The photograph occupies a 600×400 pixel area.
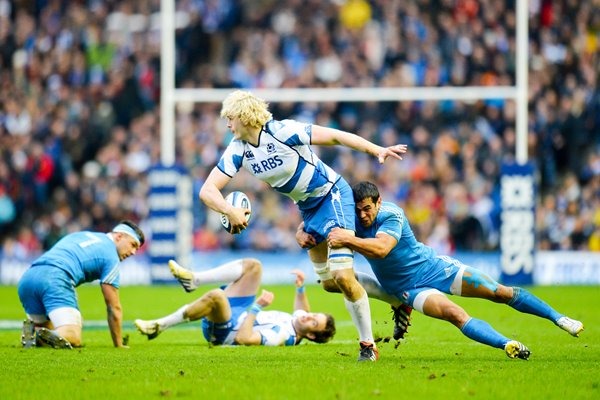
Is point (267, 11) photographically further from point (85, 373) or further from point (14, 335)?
point (85, 373)

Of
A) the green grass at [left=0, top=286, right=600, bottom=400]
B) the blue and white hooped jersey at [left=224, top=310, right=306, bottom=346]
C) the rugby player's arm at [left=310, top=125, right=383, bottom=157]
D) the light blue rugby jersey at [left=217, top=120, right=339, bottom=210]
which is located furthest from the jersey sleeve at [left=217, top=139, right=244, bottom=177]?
the blue and white hooped jersey at [left=224, top=310, right=306, bottom=346]

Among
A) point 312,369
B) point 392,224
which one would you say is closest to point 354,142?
point 392,224

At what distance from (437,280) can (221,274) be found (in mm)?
2780

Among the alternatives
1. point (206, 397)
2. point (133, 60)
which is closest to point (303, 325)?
point (206, 397)

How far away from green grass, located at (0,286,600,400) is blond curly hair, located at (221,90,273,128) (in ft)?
7.30

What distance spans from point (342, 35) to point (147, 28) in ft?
18.8

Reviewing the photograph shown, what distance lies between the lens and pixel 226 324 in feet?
40.4

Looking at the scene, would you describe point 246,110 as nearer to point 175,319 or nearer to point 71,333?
point 175,319

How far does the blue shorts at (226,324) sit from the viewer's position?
12336mm

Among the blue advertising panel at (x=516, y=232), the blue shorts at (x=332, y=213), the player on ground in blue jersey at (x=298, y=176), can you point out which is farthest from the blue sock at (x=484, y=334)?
the blue advertising panel at (x=516, y=232)

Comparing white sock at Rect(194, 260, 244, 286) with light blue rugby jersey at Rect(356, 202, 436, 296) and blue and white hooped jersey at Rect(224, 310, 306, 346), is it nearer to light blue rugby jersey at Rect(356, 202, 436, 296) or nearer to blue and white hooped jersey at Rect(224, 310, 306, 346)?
blue and white hooped jersey at Rect(224, 310, 306, 346)

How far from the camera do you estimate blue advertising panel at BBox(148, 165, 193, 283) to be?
960 inches

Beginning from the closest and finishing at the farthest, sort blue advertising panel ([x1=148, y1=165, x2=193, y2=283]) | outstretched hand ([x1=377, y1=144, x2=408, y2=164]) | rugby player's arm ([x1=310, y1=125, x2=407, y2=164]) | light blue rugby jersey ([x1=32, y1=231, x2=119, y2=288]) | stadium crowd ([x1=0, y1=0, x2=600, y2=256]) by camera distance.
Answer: outstretched hand ([x1=377, y1=144, x2=408, y2=164]) < rugby player's arm ([x1=310, y1=125, x2=407, y2=164]) < light blue rugby jersey ([x1=32, y1=231, x2=119, y2=288]) < blue advertising panel ([x1=148, y1=165, x2=193, y2=283]) < stadium crowd ([x1=0, y1=0, x2=600, y2=256])

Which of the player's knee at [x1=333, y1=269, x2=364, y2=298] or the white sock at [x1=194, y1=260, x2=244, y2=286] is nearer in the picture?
the player's knee at [x1=333, y1=269, x2=364, y2=298]
